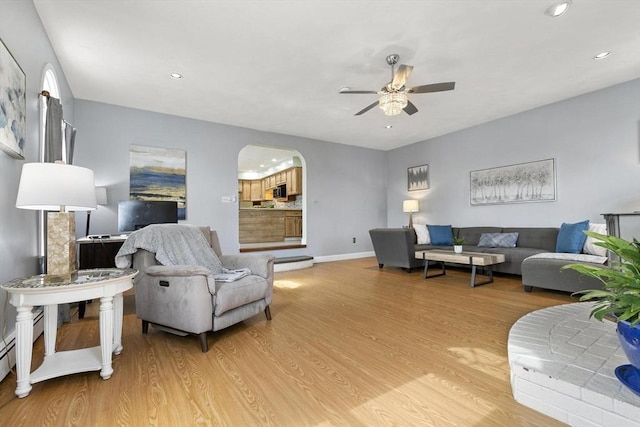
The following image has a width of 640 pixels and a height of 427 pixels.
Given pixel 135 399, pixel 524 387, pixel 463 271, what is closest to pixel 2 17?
pixel 135 399

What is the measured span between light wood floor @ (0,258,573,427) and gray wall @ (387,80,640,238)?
2631 mm

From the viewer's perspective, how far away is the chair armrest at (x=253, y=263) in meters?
2.79

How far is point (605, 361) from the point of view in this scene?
62.2 inches

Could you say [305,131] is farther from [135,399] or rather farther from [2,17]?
[135,399]

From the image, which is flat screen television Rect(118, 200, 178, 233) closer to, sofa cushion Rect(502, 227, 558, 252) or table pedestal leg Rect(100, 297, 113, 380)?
table pedestal leg Rect(100, 297, 113, 380)

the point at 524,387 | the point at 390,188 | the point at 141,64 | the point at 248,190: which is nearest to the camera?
the point at 524,387

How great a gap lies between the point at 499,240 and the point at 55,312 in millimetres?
5756

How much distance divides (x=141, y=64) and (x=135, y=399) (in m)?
3.49

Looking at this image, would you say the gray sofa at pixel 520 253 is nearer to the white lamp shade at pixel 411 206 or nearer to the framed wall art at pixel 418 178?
the white lamp shade at pixel 411 206

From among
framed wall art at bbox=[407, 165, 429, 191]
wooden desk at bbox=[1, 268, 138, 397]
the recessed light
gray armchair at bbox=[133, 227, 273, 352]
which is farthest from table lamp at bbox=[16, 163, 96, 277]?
framed wall art at bbox=[407, 165, 429, 191]

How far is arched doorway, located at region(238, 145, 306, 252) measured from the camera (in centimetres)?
728

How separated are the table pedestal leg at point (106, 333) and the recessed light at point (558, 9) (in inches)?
161

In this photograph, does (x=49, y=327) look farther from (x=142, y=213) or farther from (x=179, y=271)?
(x=142, y=213)

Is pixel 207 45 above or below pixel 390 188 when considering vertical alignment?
above
